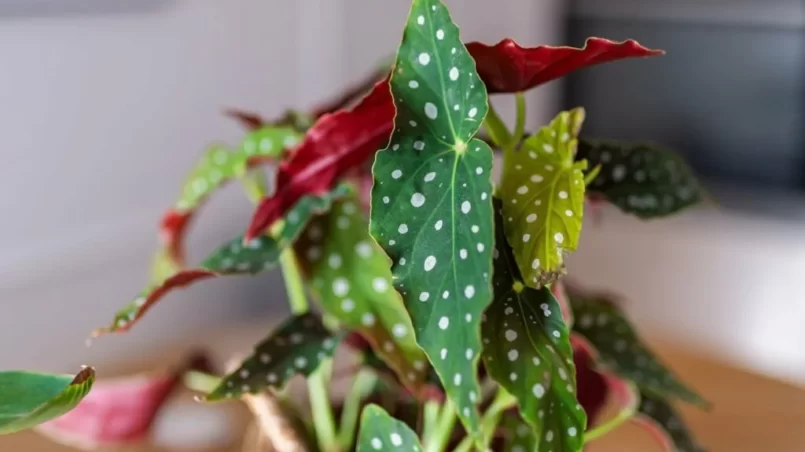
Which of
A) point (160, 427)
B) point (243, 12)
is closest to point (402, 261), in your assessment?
point (160, 427)

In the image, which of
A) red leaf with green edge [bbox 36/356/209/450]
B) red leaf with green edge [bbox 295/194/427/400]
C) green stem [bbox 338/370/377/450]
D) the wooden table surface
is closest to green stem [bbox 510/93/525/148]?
red leaf with green edge [bbox 295/194/427/400]

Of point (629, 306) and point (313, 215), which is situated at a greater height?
point (313, 215)

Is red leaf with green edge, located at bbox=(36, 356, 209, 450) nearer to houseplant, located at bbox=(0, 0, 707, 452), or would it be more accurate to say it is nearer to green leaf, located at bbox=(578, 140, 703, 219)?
houseplant, located at bbox=(0, 0, 707, 452)

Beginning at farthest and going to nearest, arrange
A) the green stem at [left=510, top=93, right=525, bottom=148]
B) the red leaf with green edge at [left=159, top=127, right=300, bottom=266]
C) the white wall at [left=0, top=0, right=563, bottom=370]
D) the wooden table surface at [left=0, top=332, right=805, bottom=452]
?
the white wall at [left=0, top=0, right=563, bottom=370] → the wooden table surface at [left=0, top=332, right=805, bottom=452] → the red leaf with green edge at [left=159, top=127, right=300, bottom=266] → the green stem at [left=510, top=93, right=525, bottom=148]

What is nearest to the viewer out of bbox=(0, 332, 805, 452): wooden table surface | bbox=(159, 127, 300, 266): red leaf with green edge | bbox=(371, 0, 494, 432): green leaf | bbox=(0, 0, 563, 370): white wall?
bbox=(371, 0, 494, 432): green leaf

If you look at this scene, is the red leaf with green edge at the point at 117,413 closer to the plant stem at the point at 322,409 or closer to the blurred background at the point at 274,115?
the plant stem at the point at 322,409

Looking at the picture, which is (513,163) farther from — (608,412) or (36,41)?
(36,41)

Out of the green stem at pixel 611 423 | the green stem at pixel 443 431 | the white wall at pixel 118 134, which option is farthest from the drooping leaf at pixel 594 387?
the white wall at pixel 118 134
